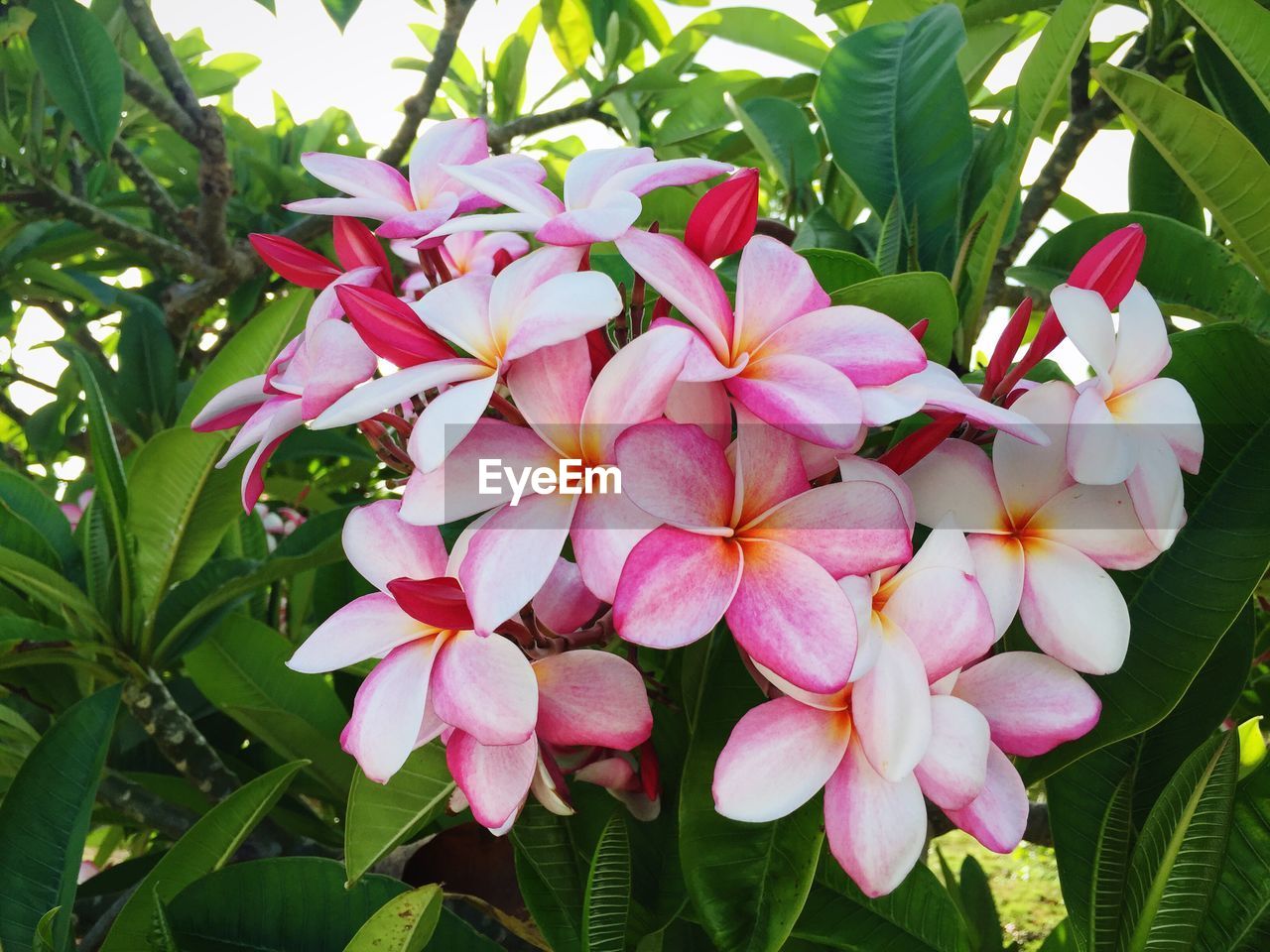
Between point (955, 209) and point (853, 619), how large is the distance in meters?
0.48

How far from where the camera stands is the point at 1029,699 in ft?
1.37

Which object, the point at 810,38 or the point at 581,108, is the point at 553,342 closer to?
the point at 810,38

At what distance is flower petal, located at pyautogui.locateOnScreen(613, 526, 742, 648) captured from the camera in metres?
0.33

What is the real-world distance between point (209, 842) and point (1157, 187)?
0.98m

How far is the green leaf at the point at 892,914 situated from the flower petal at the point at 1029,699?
186 millimetres

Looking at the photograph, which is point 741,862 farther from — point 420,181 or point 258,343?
point 258,343

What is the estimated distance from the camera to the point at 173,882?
644 mm

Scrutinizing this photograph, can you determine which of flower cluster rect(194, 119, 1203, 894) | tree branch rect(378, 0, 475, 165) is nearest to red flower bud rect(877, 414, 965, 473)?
flower cluster rect(194, 119, 1203, 894)

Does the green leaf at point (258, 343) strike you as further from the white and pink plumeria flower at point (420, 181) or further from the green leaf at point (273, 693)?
the white and pink plumeria flower at point (420, 181)

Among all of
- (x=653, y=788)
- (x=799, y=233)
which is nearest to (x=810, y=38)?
(x=799, y=233)

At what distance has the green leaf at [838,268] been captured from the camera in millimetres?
567

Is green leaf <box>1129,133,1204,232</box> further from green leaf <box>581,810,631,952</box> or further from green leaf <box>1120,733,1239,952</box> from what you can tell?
green leaf <box>581,810,631,952</box>

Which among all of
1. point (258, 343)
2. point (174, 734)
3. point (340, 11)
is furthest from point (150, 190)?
point (174, 734)

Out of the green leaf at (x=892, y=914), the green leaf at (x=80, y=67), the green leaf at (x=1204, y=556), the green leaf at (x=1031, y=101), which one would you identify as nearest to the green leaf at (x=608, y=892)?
the green leaf at (x=892, y=914)
